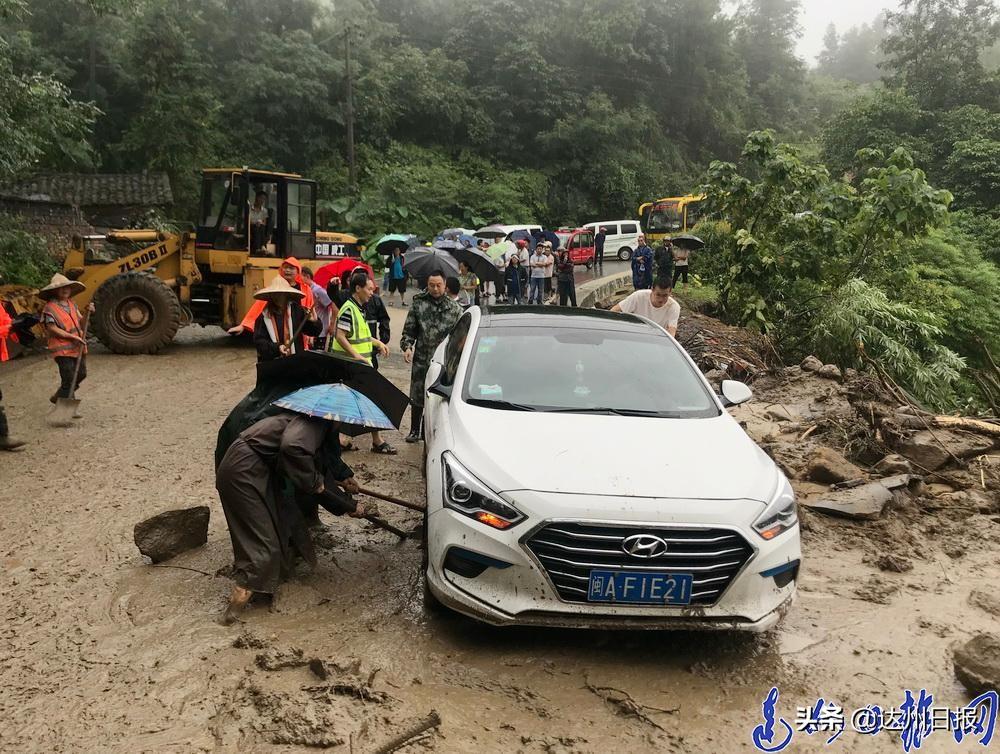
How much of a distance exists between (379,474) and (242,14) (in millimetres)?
37780

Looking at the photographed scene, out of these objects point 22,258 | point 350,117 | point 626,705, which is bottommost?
point 22,258

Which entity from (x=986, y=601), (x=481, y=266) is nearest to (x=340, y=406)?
(x=986, y=601)

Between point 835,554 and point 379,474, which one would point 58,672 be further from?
point 835,554

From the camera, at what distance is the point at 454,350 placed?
5.45 meters

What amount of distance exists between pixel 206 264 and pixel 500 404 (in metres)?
9.72

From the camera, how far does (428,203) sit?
34.5 m

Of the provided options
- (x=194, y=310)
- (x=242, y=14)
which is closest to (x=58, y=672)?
(x=194, y=310)

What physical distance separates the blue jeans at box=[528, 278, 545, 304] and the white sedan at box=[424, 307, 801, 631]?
13670 millimetres

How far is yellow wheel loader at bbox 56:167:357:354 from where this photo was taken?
1193 cm

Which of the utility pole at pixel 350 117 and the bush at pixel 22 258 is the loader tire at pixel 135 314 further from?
the utility pole at pixel 350 117

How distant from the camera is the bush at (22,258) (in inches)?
613

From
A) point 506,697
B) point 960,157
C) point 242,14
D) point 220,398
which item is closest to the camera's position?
point 506,697

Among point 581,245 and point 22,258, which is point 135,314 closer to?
point 22,258

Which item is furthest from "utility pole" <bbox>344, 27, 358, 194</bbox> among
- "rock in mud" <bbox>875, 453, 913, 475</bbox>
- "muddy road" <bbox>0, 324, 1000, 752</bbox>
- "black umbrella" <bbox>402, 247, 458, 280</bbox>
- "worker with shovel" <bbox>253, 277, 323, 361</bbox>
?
"rock in mud" <bbox>875, 453, 913, 475</bbox>
